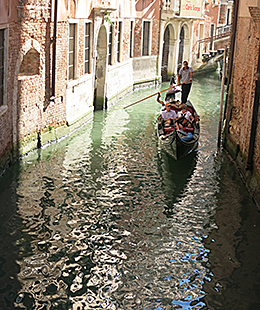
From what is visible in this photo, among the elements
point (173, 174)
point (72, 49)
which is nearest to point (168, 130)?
point (173, 174)

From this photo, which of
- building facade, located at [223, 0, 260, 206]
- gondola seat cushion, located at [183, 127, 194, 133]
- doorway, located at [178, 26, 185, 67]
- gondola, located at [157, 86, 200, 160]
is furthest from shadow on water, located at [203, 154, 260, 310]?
doorway, located at [178, 26, 185, 67]

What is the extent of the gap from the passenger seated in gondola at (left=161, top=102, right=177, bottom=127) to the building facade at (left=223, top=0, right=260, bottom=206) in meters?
1.15

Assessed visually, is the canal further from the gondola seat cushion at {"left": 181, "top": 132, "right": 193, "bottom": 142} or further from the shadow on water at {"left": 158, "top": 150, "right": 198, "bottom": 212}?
the gondola seat cushion at {"left": 181, "top": 132, "right": 193, "bottom": 142}

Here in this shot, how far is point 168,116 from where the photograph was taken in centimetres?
968

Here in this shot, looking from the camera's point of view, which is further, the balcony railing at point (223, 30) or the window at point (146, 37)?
the balcony railing at point (223, 30)

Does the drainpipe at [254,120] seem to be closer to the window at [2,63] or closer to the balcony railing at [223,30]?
the window at [2,63]

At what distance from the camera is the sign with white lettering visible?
65.9 ft

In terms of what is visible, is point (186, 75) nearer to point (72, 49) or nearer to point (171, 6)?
point (72, 49)

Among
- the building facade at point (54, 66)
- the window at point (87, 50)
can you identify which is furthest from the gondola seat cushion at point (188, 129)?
the window at point (87, 50)

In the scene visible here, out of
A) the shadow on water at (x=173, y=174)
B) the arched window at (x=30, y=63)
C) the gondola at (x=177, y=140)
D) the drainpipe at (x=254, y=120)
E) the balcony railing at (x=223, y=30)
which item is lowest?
the shadow on water at (x=173, y=174)

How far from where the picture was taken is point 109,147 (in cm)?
959

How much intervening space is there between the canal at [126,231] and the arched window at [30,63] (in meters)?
1.44

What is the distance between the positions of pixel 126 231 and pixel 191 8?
1639 cm

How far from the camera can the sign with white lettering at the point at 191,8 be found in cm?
2009
